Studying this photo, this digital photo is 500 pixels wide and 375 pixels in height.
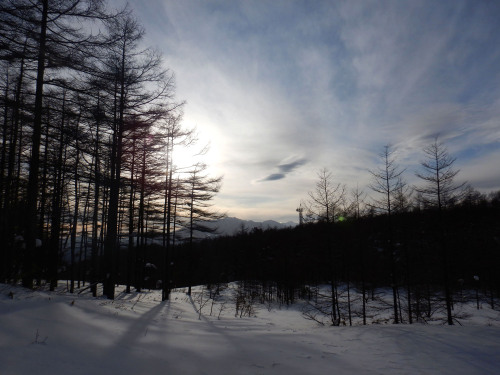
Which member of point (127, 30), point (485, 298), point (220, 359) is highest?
point (127, 30)

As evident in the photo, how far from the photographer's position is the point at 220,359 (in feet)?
13.0

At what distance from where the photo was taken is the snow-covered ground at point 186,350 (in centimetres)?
319

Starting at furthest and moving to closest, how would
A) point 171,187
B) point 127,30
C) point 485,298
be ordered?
point 485,298 < point 171,187 < point 127,30

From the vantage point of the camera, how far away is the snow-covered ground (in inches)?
125

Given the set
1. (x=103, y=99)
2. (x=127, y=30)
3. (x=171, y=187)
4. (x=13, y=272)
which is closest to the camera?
(x=13, y=272)

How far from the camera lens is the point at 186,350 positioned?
162 inches

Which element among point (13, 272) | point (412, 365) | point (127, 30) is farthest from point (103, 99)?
point (412, 365)

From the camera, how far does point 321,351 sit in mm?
5133

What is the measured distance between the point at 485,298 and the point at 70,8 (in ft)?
132

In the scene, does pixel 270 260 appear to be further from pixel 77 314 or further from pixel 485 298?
pixel 77 314

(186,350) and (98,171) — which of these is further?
(98,171)

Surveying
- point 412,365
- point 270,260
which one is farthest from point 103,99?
point 270,260

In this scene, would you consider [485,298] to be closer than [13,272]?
No

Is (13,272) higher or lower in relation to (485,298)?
higher
